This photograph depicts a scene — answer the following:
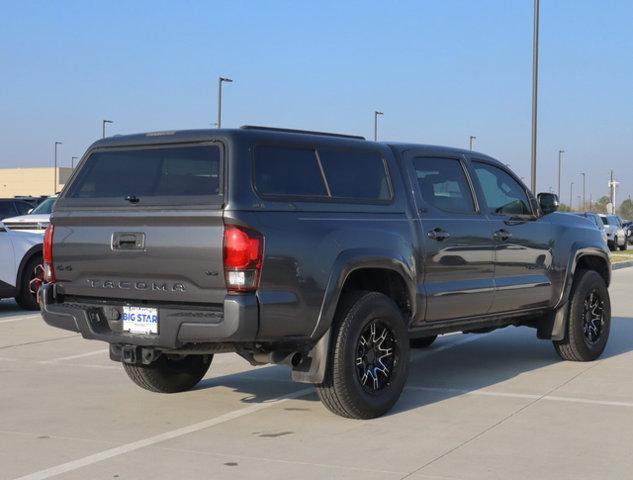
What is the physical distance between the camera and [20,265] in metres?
13.9

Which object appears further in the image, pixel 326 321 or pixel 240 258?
pixel 326 321

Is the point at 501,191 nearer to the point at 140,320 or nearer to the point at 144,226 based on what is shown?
the point at 144,226

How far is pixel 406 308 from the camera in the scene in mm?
7449

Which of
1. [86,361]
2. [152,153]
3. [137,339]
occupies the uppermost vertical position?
[152,153]

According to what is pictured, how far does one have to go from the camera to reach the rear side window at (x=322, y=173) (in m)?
6.47

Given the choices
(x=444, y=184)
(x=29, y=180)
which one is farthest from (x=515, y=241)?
(x=29, y=180)

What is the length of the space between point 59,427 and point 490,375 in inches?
156

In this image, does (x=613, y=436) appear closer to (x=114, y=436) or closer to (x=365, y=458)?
(x=365, y=458)

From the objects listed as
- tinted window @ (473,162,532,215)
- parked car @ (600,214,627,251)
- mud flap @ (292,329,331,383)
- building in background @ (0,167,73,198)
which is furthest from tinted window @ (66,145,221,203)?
building in background @ (0,167,73,198)

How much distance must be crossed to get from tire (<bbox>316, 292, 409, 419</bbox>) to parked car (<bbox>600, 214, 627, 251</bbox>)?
38.5 meters

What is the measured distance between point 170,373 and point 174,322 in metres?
1.73

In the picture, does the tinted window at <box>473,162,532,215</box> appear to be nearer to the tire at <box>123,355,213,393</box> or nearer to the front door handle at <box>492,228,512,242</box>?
the front door handle at <box>492,228,512,242</box>

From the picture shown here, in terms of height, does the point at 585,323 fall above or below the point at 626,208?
below

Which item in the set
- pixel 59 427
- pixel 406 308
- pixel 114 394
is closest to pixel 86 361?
pixel 114 394
